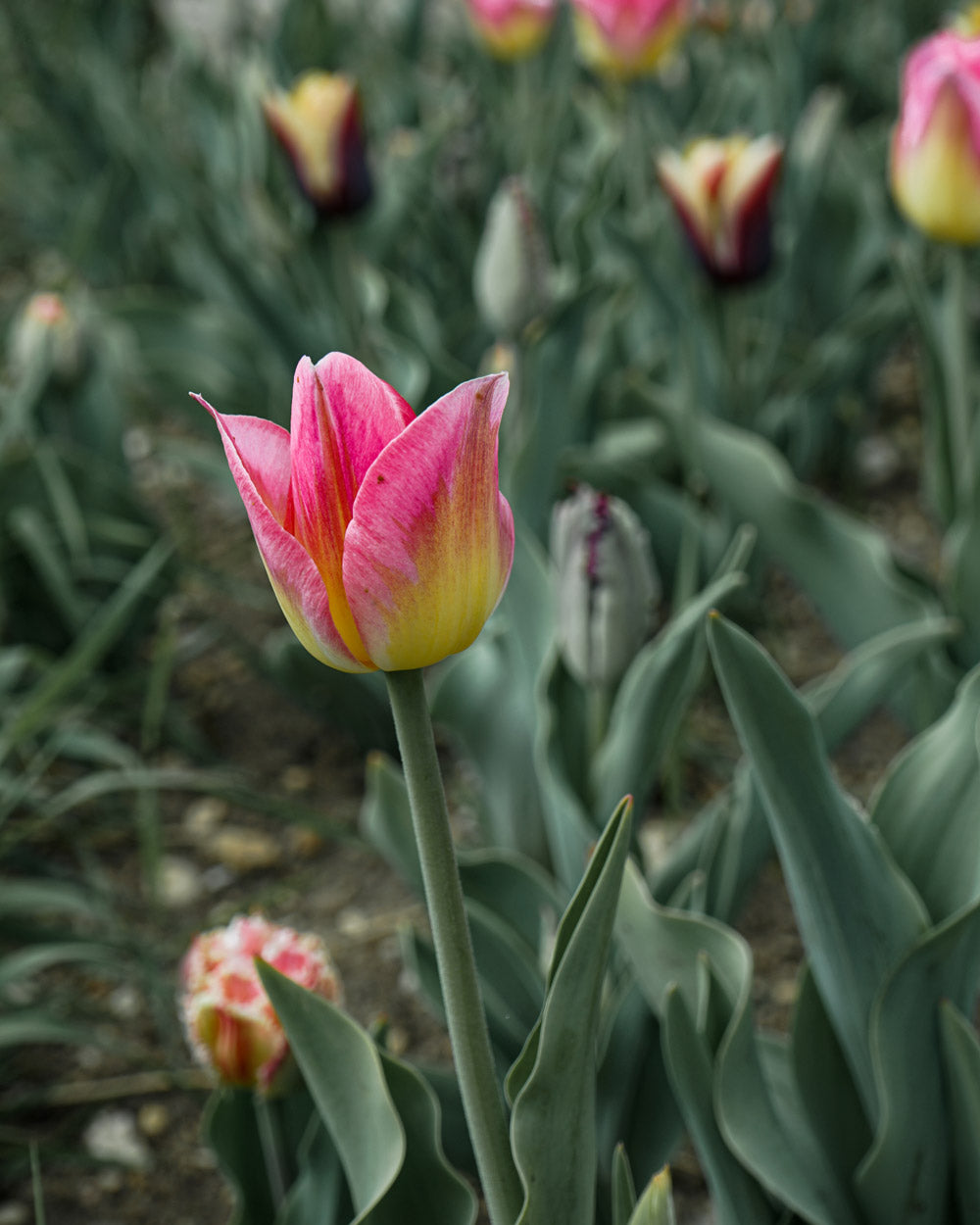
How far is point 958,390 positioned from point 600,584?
0.56m

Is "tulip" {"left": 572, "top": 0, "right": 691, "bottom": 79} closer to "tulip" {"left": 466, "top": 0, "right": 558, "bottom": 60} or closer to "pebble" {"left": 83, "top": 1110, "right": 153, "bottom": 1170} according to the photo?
"tulip" {"left": 466, "top": 0, "right": 558, "bottom": 60}

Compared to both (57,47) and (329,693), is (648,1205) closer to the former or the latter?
(329,693)

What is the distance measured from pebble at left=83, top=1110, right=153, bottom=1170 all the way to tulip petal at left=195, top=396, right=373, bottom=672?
0.83m

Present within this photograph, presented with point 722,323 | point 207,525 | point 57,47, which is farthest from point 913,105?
point 57,47

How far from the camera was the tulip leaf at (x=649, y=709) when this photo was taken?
918mm

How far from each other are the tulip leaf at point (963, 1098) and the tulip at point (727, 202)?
2.71ft

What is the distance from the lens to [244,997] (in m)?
0.77

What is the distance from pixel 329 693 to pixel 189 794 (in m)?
0.25

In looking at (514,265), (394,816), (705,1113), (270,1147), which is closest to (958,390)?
(514,265)

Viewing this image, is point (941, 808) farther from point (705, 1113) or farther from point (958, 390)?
point (958, 390)

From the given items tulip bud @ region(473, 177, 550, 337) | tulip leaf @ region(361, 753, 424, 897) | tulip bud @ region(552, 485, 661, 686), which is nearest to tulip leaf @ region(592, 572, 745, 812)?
tulip bud @ region(552, 485, 661, 686)

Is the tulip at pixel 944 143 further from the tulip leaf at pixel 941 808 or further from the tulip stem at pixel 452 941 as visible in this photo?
the tulip stem at pixel 452 941

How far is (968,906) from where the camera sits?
65 cm

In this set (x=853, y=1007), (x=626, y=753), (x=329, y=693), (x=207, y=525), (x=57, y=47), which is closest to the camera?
(x=853, y=1007)
